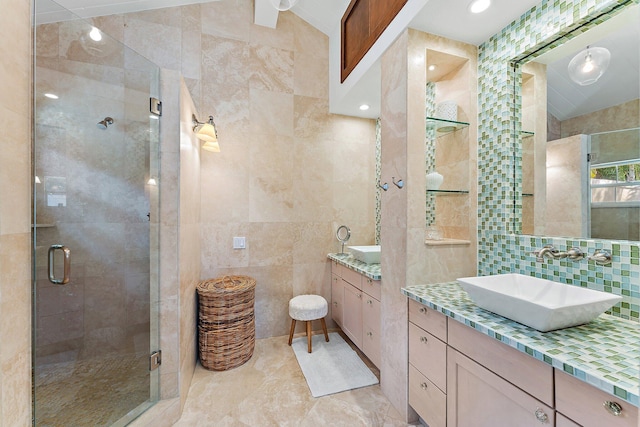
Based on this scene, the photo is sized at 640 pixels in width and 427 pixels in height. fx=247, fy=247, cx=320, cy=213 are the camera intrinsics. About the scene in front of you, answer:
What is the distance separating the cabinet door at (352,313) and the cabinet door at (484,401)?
997 mm

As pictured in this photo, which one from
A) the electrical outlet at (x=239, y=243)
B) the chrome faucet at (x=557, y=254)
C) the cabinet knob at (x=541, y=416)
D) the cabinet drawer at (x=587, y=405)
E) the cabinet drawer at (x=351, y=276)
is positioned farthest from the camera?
the electrical outlet at (x=239, y=243)

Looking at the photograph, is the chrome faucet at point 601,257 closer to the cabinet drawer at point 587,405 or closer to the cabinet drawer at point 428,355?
the cabinet drawer at point 587,405

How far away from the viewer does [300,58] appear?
2643 mm

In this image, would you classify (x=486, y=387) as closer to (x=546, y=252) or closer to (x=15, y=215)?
(x=546, y=252)

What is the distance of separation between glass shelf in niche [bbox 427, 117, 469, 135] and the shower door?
1.83 metres

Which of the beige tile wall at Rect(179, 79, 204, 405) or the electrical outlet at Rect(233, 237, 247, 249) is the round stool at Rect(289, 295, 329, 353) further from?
the beige tile wall at Rect(179, 79, 204, 405)

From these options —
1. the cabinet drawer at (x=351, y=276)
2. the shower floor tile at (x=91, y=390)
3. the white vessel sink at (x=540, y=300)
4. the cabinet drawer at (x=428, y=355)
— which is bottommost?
the shower floor tile at (x=91, y=390)

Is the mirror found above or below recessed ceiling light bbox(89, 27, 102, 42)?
below

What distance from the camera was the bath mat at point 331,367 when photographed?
1.86 m

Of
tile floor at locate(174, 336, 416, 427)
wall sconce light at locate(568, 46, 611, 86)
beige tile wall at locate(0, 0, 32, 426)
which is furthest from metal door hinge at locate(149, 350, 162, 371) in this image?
wall sconce light at locate(568, 46, 611, 86)

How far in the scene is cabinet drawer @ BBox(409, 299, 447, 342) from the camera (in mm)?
1243

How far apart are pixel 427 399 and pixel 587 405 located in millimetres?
811

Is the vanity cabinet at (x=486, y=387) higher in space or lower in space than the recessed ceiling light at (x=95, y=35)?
lower

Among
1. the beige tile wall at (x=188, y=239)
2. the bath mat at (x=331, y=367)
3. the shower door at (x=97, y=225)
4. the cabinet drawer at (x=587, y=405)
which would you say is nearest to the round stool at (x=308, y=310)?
the bath mat at (x=331, y=367)
